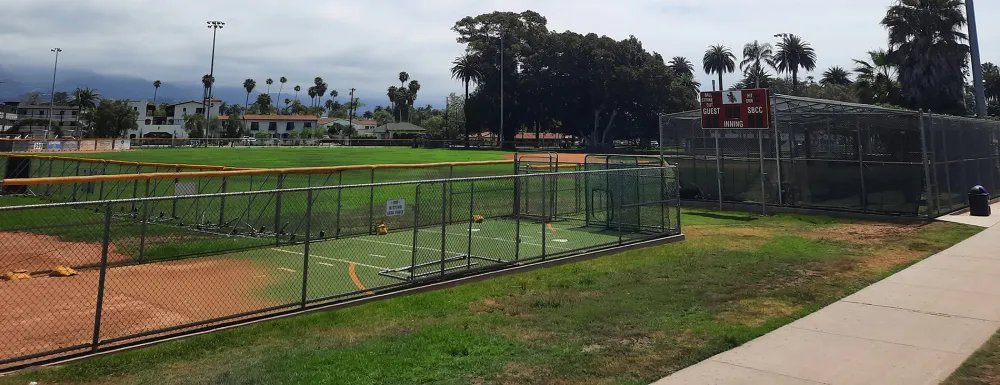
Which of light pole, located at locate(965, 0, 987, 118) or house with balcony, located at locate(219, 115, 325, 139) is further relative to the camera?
house with balcony, located at locate(219, 115, 325, 139)

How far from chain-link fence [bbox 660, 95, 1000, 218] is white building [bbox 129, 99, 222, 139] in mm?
109593

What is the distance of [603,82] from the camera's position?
7719 centimetres

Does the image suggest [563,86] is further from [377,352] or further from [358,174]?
[377,352]

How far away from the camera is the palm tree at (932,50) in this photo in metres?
33.1

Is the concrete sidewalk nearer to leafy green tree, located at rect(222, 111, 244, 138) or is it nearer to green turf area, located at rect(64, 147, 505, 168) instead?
green turf area, located at rect(64, 147, 505, 168)

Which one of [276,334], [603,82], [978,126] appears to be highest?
[603,82]

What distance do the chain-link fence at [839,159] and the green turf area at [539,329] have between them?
277 inches

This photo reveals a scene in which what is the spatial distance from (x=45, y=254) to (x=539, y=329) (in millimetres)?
10620

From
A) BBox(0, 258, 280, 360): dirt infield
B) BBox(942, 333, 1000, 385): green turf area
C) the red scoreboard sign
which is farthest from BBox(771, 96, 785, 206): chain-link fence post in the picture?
BBox(0, 258, 280, 360): dirt infield

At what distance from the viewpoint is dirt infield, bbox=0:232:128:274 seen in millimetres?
11047

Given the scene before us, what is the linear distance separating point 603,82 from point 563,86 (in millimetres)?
6453

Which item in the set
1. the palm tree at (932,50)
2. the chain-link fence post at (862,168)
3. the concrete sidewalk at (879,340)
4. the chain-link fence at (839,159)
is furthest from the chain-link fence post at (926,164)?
the palm tree at (932,50)

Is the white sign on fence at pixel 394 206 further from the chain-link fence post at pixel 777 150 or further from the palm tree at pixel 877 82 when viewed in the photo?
the palm tree at pixel 877 82

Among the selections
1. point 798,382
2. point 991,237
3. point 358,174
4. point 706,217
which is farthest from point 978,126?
point 358,174
